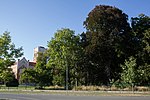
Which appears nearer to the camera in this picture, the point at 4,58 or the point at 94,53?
the point at 4,58

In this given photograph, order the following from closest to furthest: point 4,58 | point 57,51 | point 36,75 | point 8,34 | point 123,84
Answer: point 4,58, point 8,34, point 123,84, point 57,51, point 36,75

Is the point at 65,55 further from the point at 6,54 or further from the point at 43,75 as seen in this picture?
the point at 6,54

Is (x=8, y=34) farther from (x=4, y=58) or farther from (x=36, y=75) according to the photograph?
(x=36, y=75)

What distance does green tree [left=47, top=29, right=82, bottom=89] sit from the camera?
226 feet

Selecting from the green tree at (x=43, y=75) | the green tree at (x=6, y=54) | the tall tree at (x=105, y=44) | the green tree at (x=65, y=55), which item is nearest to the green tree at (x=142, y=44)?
the tall tree at (x=105, y=44)

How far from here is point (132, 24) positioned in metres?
78.2

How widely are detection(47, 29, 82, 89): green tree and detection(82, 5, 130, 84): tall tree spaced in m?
2.84

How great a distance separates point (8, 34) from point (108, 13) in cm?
4152

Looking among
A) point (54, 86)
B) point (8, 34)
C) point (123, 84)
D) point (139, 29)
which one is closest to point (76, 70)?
point (54, 86)

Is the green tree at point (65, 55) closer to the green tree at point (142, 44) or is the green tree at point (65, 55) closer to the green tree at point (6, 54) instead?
the green tree at point (142, 44)

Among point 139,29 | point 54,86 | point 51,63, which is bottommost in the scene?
point 54,86

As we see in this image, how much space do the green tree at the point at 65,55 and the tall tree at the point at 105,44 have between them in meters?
2.84

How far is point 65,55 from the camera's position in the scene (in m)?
68.2

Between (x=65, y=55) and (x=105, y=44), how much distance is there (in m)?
10.5
